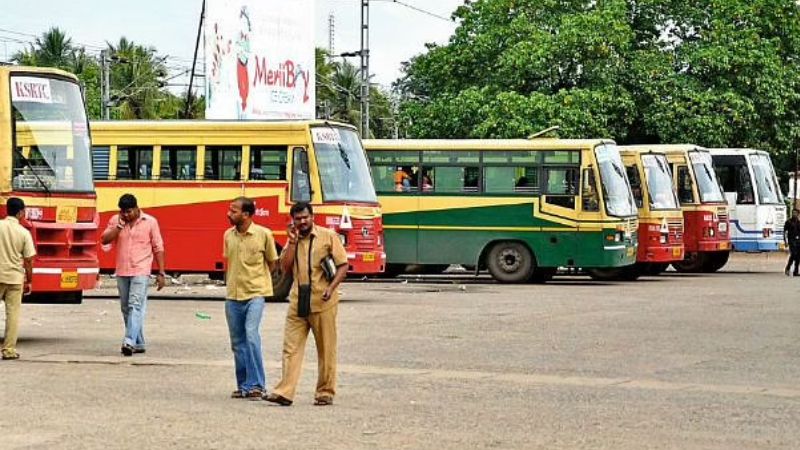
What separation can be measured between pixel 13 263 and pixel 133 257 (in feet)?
4.02

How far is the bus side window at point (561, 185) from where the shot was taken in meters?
33.2

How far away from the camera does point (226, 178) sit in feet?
89.8

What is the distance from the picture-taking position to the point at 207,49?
37344 millimetres

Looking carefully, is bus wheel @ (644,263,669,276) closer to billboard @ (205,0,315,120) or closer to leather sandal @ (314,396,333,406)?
billboard @ (205,0,315,120)

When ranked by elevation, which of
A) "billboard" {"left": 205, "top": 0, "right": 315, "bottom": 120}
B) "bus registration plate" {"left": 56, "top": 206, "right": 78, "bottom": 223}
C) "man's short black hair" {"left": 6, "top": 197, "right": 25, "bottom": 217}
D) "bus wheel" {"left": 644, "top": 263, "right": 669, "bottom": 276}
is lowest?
"bus wheel" {"left": 644, "top": 263, "right": 669, "bottom": 276}

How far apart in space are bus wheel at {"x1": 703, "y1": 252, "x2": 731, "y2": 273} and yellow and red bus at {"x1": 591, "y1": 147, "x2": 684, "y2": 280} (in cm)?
417

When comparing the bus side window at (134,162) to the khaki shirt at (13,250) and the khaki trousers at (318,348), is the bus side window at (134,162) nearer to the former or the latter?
the khaki shirt at (13,250)

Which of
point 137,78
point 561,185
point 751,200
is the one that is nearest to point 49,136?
point 561,185

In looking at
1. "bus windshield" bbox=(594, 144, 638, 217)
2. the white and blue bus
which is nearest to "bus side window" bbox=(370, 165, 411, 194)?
"bus windshield" bbox=(594, 144, 638, 217)

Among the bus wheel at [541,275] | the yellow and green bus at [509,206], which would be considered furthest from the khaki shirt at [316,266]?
the bus wheel at [541,275]

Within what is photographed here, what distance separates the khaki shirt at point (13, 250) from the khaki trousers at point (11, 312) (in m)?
0.10

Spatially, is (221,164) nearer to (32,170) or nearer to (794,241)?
(32,170)

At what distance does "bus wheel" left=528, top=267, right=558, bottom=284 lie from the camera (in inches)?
1368

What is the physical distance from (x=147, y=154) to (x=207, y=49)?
990cm
